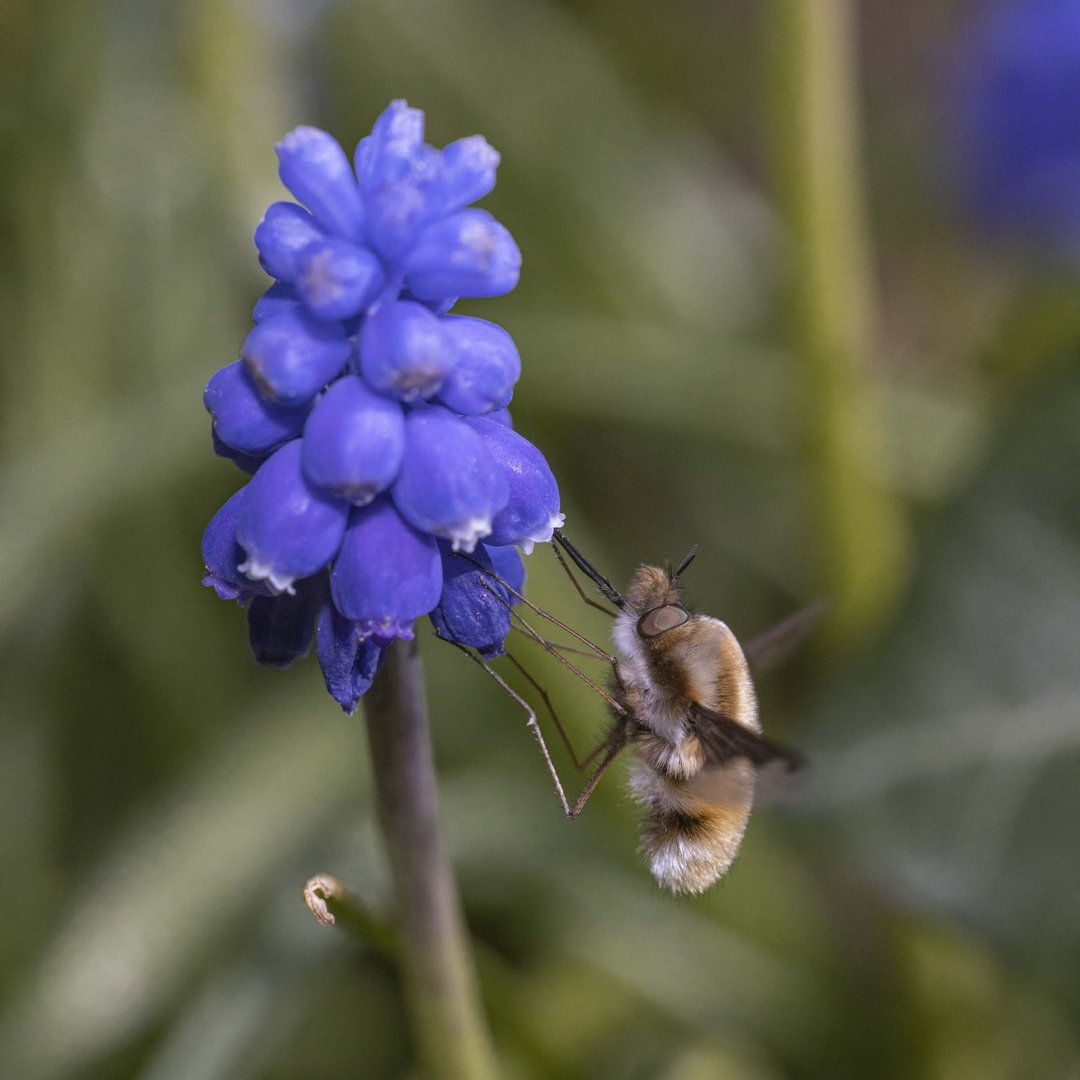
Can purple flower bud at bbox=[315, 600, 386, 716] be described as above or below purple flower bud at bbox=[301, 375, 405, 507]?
below

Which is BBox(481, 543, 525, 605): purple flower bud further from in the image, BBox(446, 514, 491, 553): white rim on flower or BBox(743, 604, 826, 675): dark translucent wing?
BBox(743, 604, 826, 675): dark translucent wing

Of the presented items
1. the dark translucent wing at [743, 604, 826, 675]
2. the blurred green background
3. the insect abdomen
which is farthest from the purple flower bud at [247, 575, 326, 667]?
the blurred green background

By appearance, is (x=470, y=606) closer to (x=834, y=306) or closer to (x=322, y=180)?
(x=322, y=180)

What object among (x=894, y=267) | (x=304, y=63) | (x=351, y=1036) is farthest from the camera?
(x=894, y=267)

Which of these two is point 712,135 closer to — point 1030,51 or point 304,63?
point 1030,51

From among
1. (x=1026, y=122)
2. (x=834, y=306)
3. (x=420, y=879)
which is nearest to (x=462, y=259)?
(x=420, y=879)

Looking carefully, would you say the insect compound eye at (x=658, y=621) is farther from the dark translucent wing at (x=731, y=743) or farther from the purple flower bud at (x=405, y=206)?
the purple flower bud at (x=405, y=206)

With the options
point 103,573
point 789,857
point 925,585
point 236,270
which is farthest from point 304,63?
point 789,857
